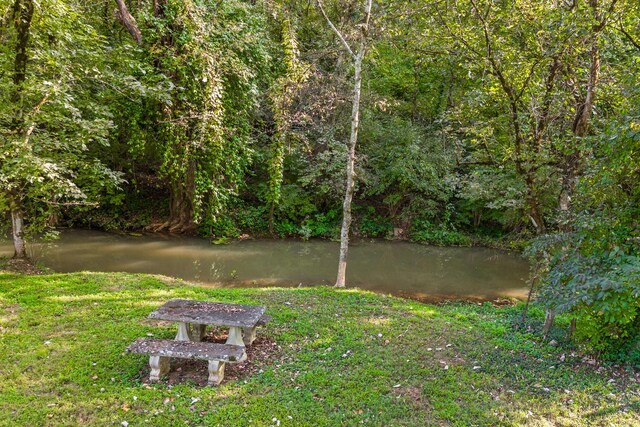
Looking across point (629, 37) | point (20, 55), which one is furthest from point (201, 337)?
point (629, 37)

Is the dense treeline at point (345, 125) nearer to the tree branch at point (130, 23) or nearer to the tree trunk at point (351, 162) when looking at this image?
the tree branch at point (130, 23)

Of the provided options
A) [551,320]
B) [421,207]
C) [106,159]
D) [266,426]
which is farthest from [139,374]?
[421,207]

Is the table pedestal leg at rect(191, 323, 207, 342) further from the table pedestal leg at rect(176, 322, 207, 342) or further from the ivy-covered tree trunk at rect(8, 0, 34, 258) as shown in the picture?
the ivy-covered tree trunk at rect(8, 0, 34, 258)

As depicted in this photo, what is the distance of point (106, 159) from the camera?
1326 cm

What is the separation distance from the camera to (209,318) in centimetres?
443

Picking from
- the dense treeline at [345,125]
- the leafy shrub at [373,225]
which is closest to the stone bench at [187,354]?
the dense treeline at [345,125]

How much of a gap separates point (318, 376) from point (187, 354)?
137 centimetres

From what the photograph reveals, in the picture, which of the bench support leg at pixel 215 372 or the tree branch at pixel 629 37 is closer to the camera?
the bench support leg at pixel 215 372

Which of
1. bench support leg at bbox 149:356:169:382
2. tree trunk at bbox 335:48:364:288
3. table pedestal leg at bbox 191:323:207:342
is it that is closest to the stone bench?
bench support leg at bbox 149:356:169:382

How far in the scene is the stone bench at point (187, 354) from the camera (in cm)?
388

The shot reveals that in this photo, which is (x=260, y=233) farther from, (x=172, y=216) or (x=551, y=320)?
(x=551, y=320)

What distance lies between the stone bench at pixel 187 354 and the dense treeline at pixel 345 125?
327cm

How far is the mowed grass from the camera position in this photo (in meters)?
3.48

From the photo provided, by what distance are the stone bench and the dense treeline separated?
3.27m
